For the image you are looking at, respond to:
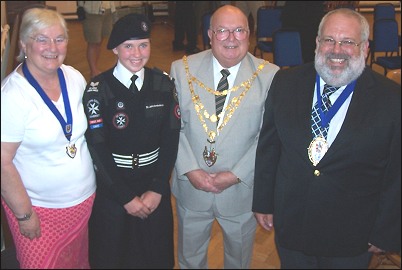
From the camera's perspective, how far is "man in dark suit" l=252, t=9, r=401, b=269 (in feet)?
6.63

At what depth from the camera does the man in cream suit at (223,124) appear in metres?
2.46

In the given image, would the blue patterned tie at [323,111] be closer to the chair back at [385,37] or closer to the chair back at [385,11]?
the chair back at [385,37]

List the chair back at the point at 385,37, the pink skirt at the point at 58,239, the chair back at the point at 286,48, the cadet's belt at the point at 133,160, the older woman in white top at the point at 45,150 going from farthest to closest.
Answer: the chair back at the point at 385,37 < the chair back at the point at 286,48 < the cadet's belt at the point at 133,160 < the pink skirt at the point at 58,239 < the older woman in white top at the point at 45,150

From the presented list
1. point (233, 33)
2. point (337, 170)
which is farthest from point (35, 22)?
point (337, 170)

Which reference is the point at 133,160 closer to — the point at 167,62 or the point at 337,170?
the point at 337,170

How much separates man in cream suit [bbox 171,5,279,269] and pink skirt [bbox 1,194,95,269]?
25.3 inches

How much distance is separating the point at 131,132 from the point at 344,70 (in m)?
1.10

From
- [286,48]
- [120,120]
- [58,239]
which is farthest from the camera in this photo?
[286,48]

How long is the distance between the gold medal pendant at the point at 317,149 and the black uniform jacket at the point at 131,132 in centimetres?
75

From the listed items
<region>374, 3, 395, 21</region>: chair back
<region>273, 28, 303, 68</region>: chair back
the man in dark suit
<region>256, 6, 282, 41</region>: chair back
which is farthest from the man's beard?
<region>374, 3, 395, 21</region>: chair back

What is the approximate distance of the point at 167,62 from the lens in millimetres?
9031

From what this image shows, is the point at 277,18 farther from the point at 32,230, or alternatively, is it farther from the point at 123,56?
the point at 32,230

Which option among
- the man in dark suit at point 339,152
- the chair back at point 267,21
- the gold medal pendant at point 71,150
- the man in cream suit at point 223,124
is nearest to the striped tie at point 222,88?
the man in cream suit at point 223,124

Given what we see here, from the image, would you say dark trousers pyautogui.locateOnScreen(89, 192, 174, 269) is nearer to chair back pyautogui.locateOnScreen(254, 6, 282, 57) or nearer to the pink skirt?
the pink skirt
